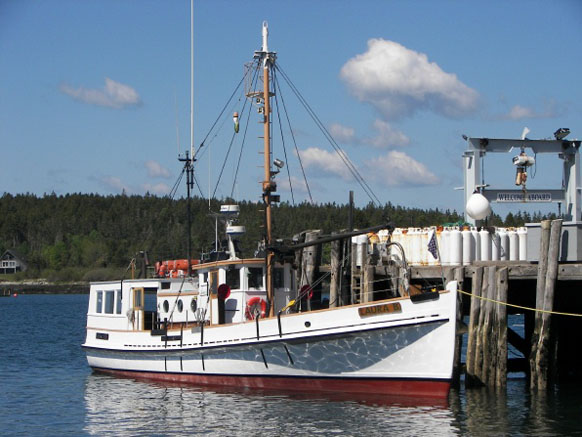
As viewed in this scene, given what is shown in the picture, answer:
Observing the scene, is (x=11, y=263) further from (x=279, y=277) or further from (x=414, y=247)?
(x=414, y=247)

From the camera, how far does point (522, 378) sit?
1062 inches

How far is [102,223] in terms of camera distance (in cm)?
16712

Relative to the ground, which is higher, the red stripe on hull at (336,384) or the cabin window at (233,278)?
the cabin window at (233,278)

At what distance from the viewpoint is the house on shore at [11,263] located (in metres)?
163

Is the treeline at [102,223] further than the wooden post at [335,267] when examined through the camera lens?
Yes

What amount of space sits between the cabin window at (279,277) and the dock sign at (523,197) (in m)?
6.86

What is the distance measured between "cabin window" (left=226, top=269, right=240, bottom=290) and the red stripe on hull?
268 cm

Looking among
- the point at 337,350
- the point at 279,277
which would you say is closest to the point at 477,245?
the point at 337,350

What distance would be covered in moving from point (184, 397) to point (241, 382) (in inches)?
63.1

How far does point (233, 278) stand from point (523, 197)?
29.9ft

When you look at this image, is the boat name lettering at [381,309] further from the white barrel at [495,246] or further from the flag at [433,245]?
the white barrel at [495,246]

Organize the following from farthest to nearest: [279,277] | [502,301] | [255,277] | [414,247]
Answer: [279,277], [255,277], [414,247], [502,301]

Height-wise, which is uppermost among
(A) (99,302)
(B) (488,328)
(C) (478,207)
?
(C) (478,207)

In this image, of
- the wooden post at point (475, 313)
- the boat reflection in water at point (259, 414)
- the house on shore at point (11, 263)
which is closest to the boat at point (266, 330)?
the boat reflection in water at point (259, 414)
